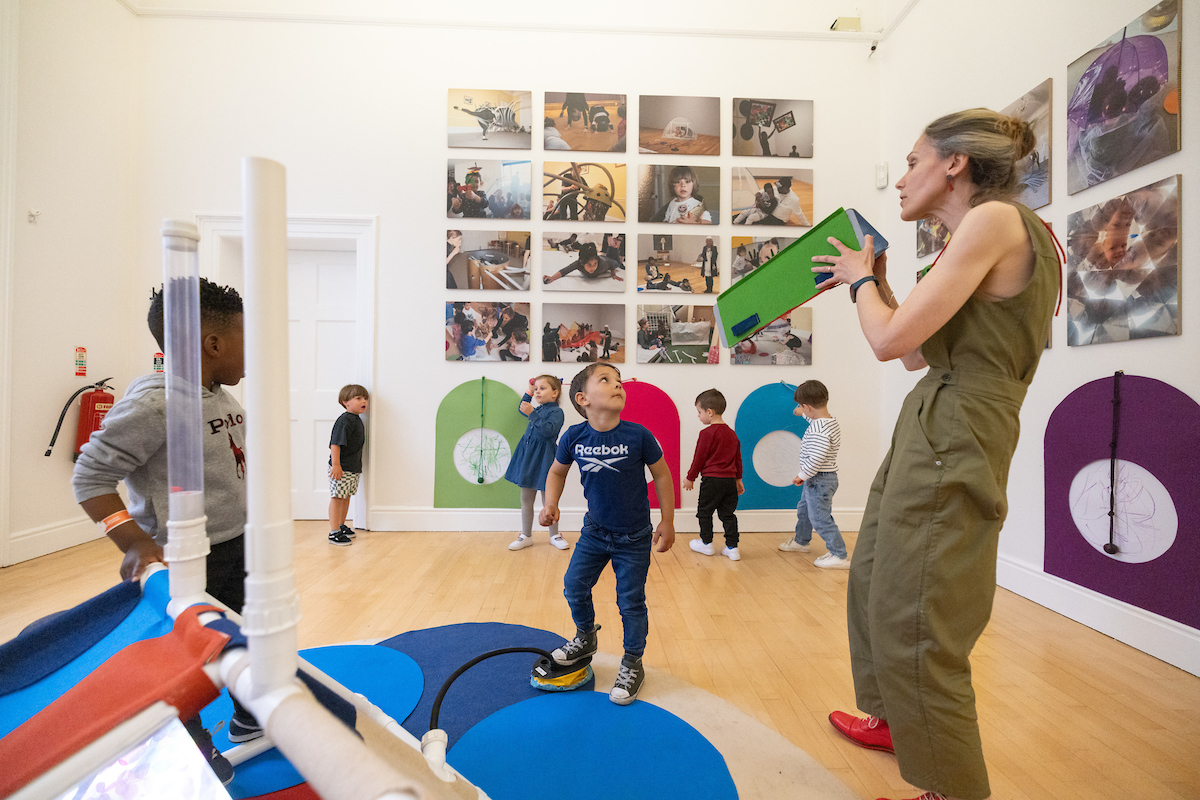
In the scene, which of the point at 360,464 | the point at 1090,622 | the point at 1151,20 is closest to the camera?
the point at 1151,20

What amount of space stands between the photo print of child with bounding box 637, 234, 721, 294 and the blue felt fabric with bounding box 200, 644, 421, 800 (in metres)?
3.06

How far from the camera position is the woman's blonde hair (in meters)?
1.18

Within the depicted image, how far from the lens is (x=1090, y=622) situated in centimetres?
252

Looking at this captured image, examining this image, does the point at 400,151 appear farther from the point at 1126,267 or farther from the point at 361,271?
the point at 1126,267

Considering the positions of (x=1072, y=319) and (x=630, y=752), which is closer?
(x=630, y=752)

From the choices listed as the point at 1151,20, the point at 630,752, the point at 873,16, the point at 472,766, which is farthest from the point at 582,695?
the point at 873,16

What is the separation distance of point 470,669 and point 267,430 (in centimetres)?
180

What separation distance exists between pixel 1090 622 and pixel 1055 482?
2.07ft

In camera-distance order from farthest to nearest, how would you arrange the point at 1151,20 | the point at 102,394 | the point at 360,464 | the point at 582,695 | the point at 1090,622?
the point at 360,464 → the point at 102,394 → the point at 1090,622 → the point at 1151,20 → the point at 582,695

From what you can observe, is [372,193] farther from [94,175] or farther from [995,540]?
[995,540]

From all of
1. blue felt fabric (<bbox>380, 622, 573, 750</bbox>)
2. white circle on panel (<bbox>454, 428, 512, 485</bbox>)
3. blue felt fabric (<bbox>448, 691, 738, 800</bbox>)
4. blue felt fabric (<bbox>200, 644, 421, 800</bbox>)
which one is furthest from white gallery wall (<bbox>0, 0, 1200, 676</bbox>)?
blue felt fabric (<bbox>448, 691, 738, 800</bbox>)

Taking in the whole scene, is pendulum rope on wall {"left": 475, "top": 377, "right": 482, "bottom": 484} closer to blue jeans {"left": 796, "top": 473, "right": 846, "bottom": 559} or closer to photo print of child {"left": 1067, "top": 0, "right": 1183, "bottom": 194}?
blue jeans {"left": 796, "top": 473, "right": 846, "bottom": 559}

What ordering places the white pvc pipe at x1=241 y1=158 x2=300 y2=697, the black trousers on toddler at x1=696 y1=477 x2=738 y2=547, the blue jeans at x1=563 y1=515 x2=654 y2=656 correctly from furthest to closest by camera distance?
the black trousers on toddler at x1=696 y1=477 x2=738 y2=547 → the blue jeans at x1=563 y1=515 x2=654 y2=656 → the white pvc pipe at x1=241 y1=158 x2=300 y2=697

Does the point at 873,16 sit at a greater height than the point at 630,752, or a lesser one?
greater
